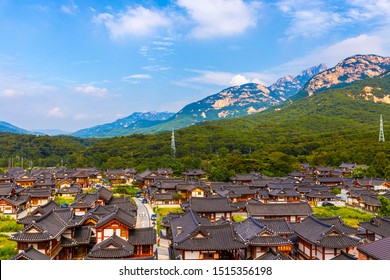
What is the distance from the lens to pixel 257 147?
107 metres

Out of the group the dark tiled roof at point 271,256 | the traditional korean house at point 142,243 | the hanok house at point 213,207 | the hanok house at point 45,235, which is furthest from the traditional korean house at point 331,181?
the hanok house at point 45,235

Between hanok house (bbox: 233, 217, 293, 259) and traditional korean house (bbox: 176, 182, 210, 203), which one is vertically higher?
hanok house (bbox: 233, 217, 293, 259)

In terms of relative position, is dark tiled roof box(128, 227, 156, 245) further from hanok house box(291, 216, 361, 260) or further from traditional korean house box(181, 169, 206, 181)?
traditional korean house box(181, 169, 206, 181)

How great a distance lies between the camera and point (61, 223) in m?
21.8

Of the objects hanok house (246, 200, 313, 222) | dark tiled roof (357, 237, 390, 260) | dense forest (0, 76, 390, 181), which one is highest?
dense forest (0, 76, 390, 181)

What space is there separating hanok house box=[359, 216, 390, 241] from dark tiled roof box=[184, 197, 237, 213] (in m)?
12.1

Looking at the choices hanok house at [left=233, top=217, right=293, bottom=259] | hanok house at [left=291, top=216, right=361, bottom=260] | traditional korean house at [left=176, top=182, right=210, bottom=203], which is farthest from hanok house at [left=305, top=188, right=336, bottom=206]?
hanok house at [left=233, top=217, right=293, bottom=259]

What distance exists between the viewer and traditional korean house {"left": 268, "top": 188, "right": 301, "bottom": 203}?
46469 mm

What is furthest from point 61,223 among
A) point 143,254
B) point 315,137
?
point 315,137

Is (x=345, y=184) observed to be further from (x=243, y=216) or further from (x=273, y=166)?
(x=243, y=216)

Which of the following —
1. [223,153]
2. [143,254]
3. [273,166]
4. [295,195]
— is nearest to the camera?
[143,254]

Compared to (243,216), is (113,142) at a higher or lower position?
higher

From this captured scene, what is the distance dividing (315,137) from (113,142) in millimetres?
74264

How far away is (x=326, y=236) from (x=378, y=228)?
722 centimetres
